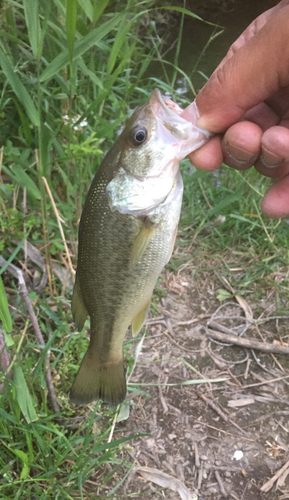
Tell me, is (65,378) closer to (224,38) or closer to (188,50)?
(188,50)

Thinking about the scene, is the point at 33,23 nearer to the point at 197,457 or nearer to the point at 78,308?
the point at 78,308

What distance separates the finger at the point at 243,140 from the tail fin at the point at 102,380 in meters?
1.03

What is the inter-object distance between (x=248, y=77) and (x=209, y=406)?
1752 mm

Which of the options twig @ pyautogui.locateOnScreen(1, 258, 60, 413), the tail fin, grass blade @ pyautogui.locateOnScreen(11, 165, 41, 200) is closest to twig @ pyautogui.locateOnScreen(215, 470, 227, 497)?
the tail fin

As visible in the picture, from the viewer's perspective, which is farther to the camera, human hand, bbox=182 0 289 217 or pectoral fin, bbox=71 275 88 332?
pectoral fin, bbox=71 275 88 332

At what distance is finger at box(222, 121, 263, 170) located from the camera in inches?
54.7

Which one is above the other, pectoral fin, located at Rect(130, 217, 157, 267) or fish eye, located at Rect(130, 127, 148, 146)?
fish eye, located at Rect(130, 127, 148, 146)

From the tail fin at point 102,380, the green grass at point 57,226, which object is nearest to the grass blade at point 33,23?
the green grass at point 57,226

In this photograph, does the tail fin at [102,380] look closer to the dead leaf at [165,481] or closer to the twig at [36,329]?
the twig at [36,329]

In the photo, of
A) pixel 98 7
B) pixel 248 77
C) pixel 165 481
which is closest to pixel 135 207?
pixel 248 77

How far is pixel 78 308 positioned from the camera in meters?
1.57

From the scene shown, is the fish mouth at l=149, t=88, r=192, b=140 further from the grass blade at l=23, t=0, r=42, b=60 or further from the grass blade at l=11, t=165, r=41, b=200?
the grass blade at l=11, t=165, r=41, b=200

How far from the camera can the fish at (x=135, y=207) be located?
4.63 feet

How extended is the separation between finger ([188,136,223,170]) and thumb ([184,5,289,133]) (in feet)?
0.23
